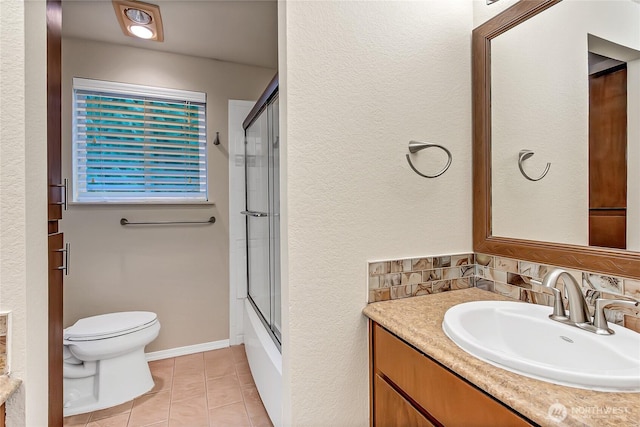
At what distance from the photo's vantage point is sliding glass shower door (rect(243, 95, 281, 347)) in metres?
1.70

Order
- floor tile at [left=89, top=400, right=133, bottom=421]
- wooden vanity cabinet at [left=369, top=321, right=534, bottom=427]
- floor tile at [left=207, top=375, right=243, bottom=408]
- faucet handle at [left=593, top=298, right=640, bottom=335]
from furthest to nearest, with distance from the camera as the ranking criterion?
floor tile at [left=207, top=375, right=243, bottom=408] < floor tile at [left=89, top=400, right=133, bottom=421] < faucet handle at [left=593, top=298, right=640, bottom=335] < wooden vanity cabinet at [left=369, top=321, right=534, bottom=427]

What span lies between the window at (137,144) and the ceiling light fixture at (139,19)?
0.37 metres

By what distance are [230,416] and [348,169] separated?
157 cm

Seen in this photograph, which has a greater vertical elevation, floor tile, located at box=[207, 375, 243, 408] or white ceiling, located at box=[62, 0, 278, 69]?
white ceiling, located at box=[62, 0, 278, 69]

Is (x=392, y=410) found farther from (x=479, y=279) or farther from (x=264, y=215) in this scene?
A: (x=264, y=215)

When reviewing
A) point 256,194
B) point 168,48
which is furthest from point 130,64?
point 256,194

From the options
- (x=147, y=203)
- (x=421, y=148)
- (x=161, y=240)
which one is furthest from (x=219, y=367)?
(x=421, y=148)

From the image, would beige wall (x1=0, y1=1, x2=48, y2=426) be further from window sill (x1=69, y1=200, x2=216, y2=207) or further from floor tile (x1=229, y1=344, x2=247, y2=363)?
floor tile (x1=229, y1=344, x2=247, y2=363)

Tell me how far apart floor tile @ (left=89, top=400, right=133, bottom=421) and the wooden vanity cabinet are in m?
1.55

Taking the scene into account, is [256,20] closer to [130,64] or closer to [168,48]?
[168,48]

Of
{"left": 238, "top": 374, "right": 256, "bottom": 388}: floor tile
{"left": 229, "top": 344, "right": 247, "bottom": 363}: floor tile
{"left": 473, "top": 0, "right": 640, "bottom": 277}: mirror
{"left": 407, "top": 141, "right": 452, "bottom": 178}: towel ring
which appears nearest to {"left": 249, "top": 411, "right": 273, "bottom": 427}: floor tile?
{"left": 238, "top": 374, "right": 256, "bottom": 388}: floor tile

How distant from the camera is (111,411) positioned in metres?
1.78

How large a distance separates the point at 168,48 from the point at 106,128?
0.75 m

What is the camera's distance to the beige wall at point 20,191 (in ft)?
2.65
